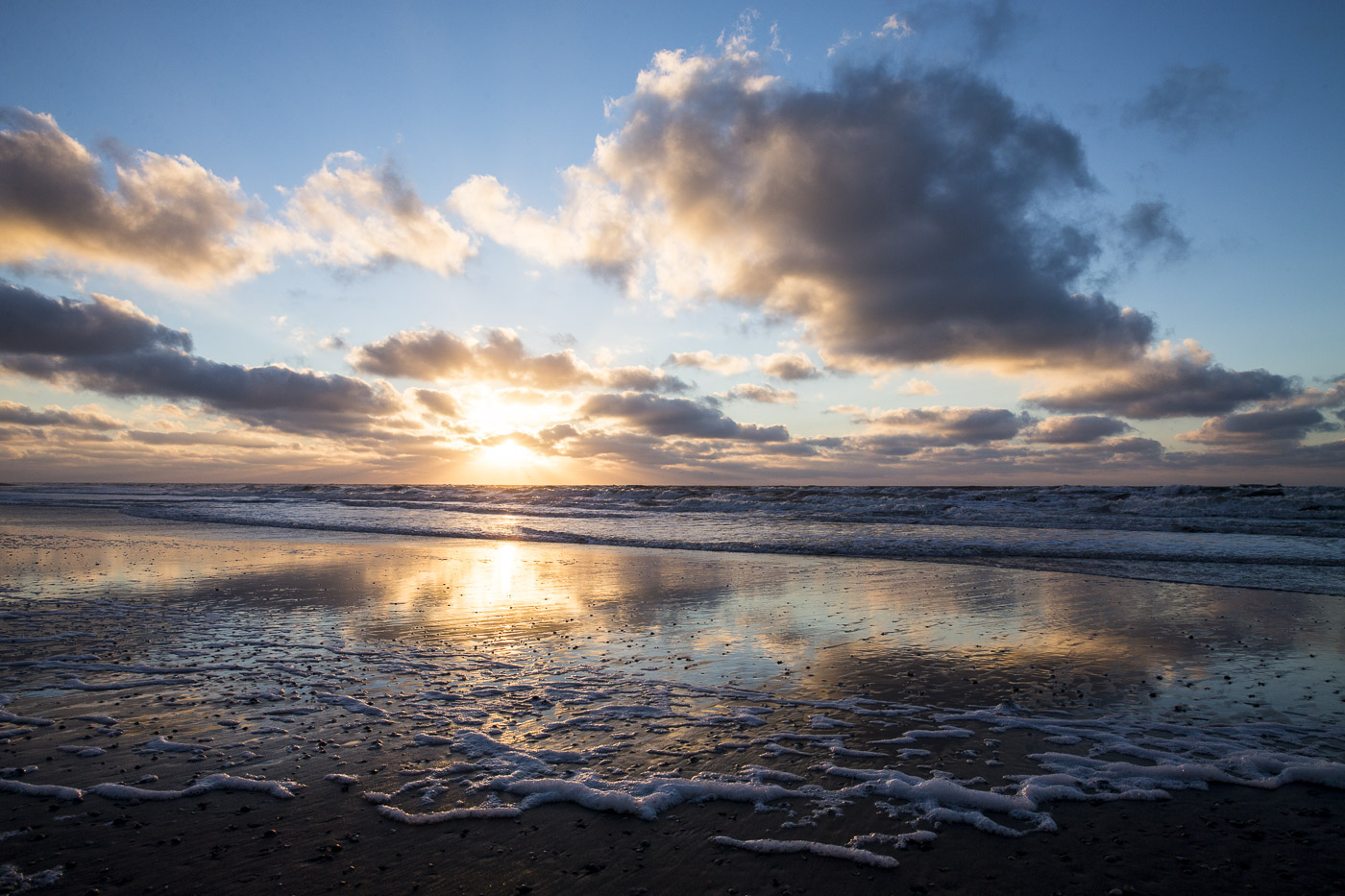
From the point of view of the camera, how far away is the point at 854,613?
10.4 metres

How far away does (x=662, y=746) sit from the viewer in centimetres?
511

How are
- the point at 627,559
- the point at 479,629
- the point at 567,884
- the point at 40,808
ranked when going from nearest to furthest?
the point at 567,884, the point at 40,808, the point at 479,629, the point at 627,559

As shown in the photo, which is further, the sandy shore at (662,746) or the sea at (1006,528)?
the sea at (1006,528)

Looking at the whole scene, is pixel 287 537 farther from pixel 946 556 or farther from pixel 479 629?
pixel 946 556

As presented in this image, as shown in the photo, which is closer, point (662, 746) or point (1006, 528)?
point (662, 746)

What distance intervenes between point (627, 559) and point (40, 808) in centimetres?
1417

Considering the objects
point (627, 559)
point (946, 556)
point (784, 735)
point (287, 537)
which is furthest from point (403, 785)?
point (287, 537)

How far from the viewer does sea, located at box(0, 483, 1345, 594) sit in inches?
677

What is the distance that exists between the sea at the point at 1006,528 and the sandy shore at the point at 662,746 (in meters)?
6.92

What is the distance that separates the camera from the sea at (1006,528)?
1719 centimetres

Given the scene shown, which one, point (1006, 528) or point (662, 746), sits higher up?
point (1006, 528)

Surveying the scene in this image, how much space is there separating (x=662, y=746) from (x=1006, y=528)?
86.0 ft

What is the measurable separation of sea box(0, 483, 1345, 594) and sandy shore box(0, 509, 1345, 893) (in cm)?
692

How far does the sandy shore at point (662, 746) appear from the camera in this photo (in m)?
3.56
